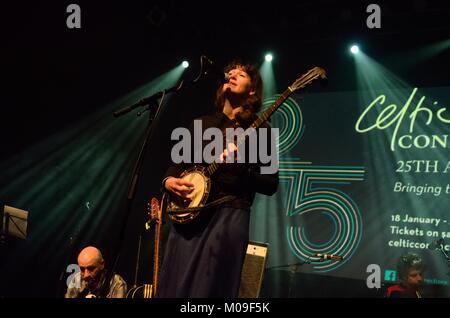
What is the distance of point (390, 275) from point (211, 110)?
12.5 ft

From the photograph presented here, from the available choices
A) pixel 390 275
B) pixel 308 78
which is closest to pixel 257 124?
pixel 308 78

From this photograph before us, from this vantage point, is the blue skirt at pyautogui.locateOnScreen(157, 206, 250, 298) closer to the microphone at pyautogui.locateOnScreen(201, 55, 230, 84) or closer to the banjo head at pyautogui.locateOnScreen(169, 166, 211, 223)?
the banjo head at pyautogui.locateOnScreen(169, 166, 211, 223)

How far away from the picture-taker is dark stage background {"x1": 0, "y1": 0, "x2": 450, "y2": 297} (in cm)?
614

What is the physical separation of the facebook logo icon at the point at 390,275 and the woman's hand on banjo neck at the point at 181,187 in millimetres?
4152

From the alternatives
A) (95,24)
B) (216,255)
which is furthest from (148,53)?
(216,255)

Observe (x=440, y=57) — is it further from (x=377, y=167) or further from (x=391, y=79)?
(x=377, y=167)

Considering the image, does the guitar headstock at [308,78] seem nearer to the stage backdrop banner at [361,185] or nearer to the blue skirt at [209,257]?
the blue skirt at [209,257]

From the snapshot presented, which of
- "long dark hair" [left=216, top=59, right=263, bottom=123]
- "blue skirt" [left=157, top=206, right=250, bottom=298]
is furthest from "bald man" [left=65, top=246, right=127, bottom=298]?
"long dark hair" [left=216, top=59, right=263, bottom=123]

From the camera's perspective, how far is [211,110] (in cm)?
798

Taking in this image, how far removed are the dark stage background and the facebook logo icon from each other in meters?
0.05

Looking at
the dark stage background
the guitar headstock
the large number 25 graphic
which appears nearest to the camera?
the guitar headstock

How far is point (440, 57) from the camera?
665 centimetres
